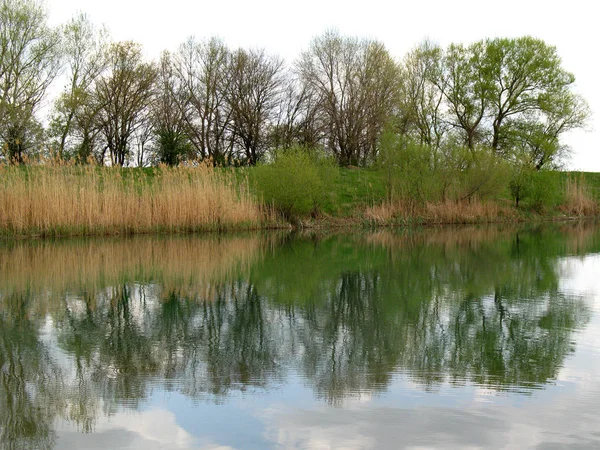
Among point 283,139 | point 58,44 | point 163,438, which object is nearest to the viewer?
point 163,438

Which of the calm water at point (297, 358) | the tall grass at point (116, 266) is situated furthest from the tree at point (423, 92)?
the calm water at point (297, 358)

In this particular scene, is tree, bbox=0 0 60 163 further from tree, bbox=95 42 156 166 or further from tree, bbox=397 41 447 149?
tree, bbox=397 41 447 149

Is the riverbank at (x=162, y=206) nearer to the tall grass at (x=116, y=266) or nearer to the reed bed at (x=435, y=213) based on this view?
the reed bed at (x=435, y=213)

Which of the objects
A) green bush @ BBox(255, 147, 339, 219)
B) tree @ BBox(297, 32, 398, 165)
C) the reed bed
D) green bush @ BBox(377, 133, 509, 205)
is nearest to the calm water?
green bush @ BBox(255, 147, 339, 219)

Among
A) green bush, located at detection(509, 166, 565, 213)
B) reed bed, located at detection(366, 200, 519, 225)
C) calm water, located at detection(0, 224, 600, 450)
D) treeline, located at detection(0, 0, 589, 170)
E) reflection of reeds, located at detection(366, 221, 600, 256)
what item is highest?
treeline, located at detection(0, 0, 589, 170)

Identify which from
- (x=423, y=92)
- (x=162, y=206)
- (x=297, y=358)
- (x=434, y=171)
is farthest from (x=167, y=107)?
(x=297, y=358)

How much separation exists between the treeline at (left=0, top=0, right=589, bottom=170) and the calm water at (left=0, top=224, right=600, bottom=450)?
2425 cm

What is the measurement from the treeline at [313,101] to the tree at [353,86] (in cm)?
6

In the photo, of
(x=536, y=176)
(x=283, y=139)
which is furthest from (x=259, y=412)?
(x=283, y=139)

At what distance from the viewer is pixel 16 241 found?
47.3 ft

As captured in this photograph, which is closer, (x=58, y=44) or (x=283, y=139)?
(x=58, y=44)

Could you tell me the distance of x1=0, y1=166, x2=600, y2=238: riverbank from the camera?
15000mm

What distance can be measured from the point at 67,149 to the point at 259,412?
32.8m

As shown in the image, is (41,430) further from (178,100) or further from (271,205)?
(178,100)
